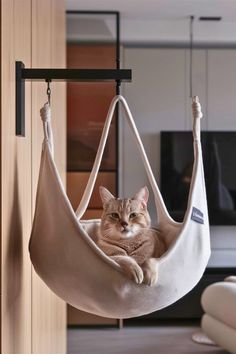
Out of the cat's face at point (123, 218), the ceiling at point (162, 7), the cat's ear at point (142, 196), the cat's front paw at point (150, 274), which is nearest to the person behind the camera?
the cat's front paw at point (150, 274)

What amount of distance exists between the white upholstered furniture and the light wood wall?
5.77 feet

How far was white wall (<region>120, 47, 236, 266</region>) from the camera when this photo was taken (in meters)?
4.13

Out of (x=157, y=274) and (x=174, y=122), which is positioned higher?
(x=174, y=122)

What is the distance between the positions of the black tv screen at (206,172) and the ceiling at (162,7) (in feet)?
2.74

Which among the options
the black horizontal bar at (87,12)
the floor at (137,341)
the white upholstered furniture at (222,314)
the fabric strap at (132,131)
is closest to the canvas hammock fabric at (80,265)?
the fabric strap at (132,131)

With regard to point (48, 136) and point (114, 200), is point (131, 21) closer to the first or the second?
point (114, 200)

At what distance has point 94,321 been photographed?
378 centimetres

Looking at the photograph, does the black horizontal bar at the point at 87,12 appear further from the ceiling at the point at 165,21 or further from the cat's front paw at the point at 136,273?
the cat's front paw at the point at 136,273

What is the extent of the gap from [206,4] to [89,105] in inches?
40.0

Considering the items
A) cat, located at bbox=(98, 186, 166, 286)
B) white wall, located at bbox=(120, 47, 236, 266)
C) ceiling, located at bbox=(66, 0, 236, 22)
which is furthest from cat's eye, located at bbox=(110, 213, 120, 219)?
white wall, located at bbox=(120, 47, 236, 266)

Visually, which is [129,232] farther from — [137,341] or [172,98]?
[172,98]

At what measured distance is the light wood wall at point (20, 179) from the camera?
2.45ft

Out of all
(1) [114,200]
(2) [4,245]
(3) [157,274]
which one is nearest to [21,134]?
(2) [4,245]

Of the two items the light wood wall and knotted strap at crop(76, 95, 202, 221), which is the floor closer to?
the light wood wall
